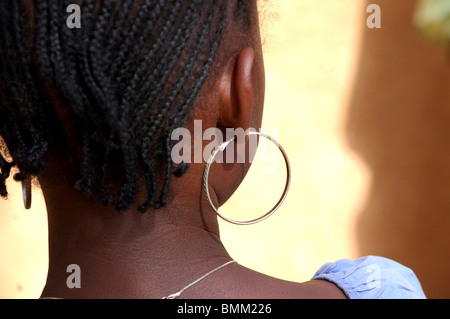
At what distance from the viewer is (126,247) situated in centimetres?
87

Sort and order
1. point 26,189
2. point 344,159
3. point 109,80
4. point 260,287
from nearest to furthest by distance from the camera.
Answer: point 109,80
point 260,287
point 26,189
point 344,159

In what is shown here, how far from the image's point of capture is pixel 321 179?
100 inches

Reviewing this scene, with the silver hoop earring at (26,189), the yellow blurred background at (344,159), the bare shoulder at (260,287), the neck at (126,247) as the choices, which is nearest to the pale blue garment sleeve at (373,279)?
the bare shoulder at (260,287)

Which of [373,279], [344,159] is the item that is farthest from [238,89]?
[344,159]

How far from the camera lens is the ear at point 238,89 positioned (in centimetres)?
85

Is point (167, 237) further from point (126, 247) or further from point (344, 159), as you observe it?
point (344, 159)

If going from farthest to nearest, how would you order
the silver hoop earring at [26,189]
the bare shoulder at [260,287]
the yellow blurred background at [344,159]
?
the yellow blurred background at [344,159]
the silver hoop earring at [26,189]
the bare shoulder at [260,287]

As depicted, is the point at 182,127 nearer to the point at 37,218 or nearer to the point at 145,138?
the point at 145,138

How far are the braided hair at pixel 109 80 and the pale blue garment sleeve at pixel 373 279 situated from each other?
33 centimetres

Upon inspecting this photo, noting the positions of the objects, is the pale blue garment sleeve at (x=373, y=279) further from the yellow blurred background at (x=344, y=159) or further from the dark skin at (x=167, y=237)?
the yellow blurred background at (x=344, y=159)

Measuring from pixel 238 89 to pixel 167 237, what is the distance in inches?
10.0

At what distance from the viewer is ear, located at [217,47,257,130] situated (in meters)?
0.85

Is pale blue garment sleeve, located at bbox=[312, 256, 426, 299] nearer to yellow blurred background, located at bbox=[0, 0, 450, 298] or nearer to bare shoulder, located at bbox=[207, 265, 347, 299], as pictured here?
bare shoulder, located at bbox=[207, 265, 347, 299]

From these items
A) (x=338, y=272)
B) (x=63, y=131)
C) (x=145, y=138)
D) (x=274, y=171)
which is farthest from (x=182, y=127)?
(x=274, y=171)
